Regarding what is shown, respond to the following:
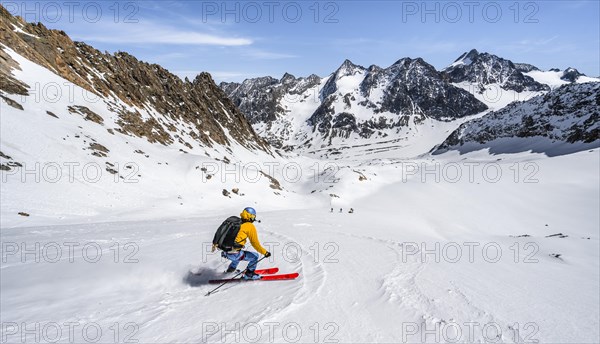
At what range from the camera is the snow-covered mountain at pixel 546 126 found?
89969 mm

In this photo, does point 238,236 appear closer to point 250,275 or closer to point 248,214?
point 248,214

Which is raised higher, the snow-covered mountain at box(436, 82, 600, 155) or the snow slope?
the snow-covered mountain at box(436, 82, 600, 155)

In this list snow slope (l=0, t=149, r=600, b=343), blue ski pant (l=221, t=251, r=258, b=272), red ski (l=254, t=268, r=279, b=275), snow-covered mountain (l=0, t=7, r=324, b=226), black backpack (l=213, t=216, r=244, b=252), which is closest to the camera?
snow slope (l=0, t=149, r=600, b=343)

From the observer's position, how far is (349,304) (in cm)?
777

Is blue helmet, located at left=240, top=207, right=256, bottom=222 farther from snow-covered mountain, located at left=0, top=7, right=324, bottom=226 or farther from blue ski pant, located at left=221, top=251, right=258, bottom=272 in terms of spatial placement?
snow-covered mountain, located at left=0, top=7, right=324, bottom=226

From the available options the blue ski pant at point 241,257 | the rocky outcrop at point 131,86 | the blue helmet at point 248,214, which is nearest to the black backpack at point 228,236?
the blue helmet at point 248,214

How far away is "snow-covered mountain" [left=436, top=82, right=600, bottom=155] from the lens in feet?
295

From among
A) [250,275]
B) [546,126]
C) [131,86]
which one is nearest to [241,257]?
[250,275]

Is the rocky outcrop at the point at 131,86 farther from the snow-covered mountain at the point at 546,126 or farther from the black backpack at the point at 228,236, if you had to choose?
the snow-covered mountain at the point at 546,126

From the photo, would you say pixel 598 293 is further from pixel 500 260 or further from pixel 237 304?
pixel 237 304

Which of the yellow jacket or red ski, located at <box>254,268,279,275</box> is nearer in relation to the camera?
the yellow jacket

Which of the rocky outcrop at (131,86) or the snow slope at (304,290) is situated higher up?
the rocky outcrop at (131,86)

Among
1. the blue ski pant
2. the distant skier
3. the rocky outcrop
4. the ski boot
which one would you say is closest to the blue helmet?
the distant skier

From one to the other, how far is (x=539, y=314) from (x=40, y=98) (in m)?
44.9
